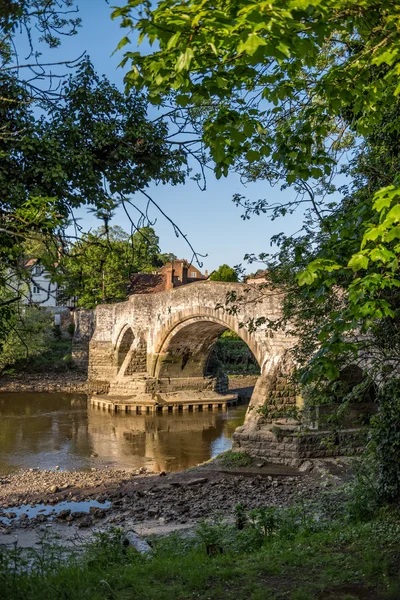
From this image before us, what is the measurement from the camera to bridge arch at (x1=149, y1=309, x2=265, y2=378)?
21625 mm

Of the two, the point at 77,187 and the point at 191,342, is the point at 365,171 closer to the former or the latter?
the point at 77,187

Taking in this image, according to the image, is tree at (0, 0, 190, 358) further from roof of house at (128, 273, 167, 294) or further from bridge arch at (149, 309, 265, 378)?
roof of house at (128, 273, 167, 294)

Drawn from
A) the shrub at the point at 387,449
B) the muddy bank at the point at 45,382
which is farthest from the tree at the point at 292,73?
the muddy bank at the point at 45,382

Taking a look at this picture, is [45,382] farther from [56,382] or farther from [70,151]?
[70,151]

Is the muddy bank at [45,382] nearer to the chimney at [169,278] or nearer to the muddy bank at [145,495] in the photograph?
the chimney at [169,278]

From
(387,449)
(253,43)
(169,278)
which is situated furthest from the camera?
(169,278)

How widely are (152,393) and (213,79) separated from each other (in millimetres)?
21154

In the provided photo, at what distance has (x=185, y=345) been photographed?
23.8 metres

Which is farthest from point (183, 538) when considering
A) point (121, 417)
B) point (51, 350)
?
point (51, 350)

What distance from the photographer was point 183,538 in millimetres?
7457

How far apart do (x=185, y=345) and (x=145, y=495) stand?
12.8 metres

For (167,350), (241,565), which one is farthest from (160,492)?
(167,350)

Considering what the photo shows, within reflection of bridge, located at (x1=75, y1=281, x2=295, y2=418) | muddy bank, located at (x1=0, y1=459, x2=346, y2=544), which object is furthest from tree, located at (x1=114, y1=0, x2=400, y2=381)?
reflection of bridge, located at (x1=75, y1=281, x2=295, y2=418)

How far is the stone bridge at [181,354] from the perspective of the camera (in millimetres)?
14102
